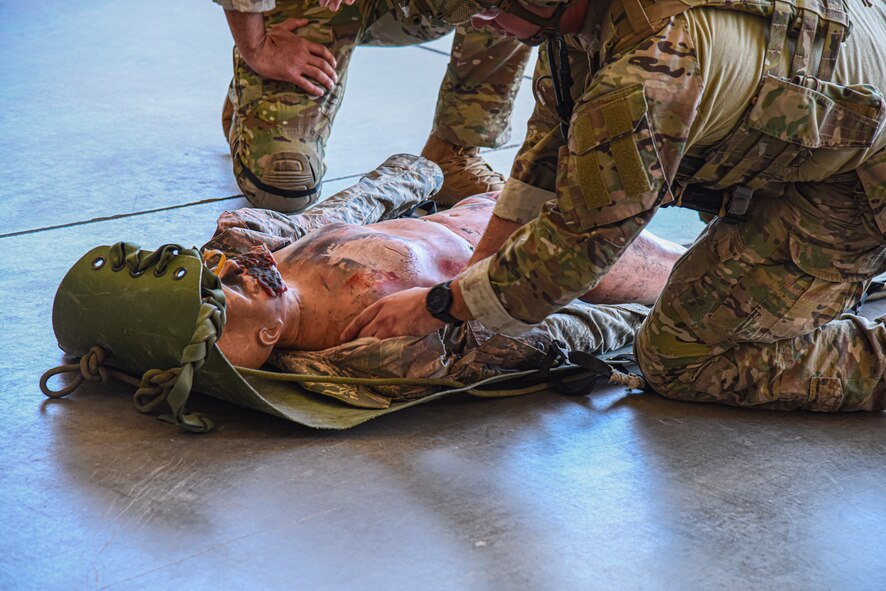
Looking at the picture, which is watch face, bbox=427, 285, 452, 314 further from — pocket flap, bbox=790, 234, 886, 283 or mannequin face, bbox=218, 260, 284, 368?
pocket flap, bbox=790, 234, 886, 283

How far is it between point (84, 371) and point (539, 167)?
125cm

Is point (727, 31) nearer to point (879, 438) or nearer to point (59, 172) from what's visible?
point (879, 438)

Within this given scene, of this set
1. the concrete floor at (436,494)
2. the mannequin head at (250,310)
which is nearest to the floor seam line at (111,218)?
the concrete floor at (436,494)

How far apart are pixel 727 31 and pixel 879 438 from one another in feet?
3.63

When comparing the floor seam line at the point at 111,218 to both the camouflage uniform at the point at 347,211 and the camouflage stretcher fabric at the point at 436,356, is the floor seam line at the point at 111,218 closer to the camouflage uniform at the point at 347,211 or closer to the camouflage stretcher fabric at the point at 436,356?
the camouflage uniform at the point at 347,211

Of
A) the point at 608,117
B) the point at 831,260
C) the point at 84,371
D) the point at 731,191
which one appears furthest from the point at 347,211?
the point at 831,260

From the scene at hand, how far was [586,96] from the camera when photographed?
2.17 meters

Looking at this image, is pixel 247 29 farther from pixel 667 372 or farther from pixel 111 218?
pixel 667 372

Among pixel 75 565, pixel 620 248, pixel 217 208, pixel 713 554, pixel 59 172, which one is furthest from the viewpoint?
pixel 59 172

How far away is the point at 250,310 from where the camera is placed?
2.55 m

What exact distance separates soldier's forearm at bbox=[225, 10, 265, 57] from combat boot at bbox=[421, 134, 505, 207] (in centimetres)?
78

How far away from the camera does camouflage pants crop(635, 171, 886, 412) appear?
2541 millimetres

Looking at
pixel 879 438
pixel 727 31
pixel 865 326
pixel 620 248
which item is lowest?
pixel 879 438

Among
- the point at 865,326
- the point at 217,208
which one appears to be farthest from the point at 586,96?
the point at 217,208
